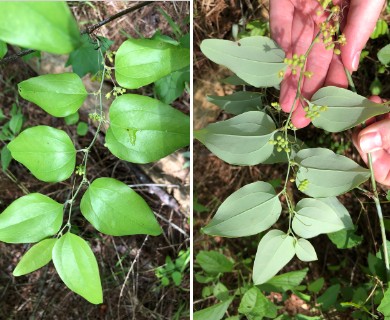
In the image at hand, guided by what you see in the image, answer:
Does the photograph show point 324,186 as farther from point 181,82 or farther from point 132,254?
point 132,254

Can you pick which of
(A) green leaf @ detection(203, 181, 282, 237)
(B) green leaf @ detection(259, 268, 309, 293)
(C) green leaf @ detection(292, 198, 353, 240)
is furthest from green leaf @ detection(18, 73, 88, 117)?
(B) green leaf @ detection(259, 268, 309, 293)

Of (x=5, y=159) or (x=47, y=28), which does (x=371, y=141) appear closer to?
(x=47, y=28)

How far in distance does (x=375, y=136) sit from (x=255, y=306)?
40 centimetres

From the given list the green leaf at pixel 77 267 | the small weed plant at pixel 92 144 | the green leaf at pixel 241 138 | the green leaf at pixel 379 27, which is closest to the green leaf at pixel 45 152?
the small weed plant at pixel 92 144

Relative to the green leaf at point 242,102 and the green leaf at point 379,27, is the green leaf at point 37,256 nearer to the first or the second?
the green leaf at point 242,102

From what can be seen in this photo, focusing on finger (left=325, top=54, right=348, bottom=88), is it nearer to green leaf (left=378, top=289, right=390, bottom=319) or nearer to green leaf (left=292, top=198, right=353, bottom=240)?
green leaf (left=292, top=198, right=353, bottom=240)

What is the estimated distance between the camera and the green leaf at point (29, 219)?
2.43 feet

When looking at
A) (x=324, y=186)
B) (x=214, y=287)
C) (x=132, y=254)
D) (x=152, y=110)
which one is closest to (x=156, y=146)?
(x=152, y=110)

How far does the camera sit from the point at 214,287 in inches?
42.1

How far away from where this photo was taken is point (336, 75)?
821 millimetres

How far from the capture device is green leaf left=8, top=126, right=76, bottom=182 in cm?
72

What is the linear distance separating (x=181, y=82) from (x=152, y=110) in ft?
0.91

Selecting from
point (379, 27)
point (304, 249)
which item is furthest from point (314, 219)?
point (379, 27)

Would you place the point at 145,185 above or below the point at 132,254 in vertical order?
above
